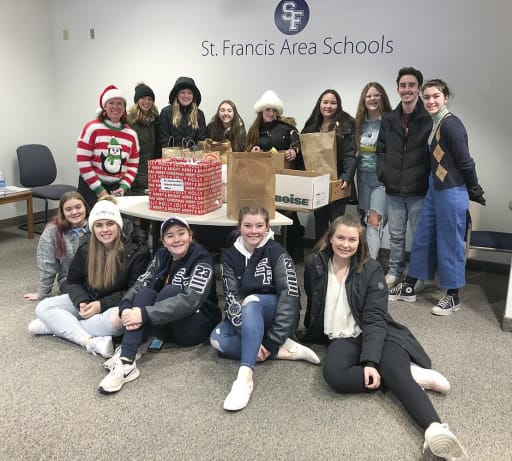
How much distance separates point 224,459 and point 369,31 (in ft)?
11.5

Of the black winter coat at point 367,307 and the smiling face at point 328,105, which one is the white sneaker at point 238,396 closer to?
the black winter coat at point 367,307

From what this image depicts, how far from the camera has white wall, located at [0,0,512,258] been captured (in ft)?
12.8

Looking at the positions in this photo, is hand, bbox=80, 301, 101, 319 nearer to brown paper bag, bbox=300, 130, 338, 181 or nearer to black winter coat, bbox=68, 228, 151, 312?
black winter coat, bbox=68, 228, 151, 312

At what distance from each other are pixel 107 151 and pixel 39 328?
54.5 inches

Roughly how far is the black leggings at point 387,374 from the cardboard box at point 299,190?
3.26 ft

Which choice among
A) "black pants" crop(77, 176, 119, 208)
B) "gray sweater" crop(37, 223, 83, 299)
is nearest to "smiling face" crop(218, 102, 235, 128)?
"black pants" crop(77, 176, 119, 208)

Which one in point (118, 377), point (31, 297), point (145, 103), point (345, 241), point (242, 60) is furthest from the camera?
point (242, 60)

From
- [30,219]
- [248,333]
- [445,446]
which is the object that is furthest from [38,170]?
[445,446]

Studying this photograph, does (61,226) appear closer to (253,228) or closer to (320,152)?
(253,228)

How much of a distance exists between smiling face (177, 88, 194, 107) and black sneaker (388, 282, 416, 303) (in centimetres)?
215

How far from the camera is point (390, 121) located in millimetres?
3402

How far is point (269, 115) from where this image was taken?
385cm

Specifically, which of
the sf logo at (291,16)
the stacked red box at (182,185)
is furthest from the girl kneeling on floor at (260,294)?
the sf logo at (291,16)

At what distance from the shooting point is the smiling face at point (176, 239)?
2598 mm
